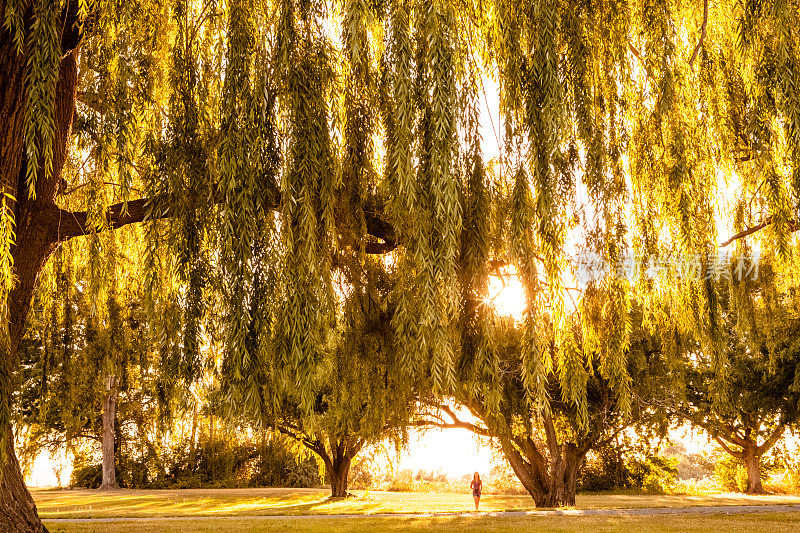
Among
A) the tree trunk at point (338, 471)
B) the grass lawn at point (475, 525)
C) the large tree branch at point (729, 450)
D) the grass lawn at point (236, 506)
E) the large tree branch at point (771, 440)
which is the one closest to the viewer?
the grass lawn at point (475, 525)

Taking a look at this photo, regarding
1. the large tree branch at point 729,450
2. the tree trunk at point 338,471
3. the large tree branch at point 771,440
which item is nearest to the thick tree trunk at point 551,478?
the tree trunk at point 338,471

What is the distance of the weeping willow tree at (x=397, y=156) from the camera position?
457cm

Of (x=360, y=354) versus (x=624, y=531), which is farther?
(x=624, y=531)

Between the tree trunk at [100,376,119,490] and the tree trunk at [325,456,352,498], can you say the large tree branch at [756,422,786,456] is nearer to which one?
the tree trunk at [325,456,352,498]

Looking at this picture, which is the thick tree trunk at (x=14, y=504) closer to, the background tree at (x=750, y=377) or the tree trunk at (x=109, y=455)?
the background tree at (x=750, y=377)

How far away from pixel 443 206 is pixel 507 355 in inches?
456

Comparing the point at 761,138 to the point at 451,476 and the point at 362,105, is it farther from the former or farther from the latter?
the point at 451,476

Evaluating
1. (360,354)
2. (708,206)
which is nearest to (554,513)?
(360,354)

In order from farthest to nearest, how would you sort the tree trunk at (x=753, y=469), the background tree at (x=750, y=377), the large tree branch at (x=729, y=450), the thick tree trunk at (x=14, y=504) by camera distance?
the large tree branch at (x=729, y=450), the tree trunk at (x=753, y=469), the background tree at (x=750, y=377), the thick tree trunk at (x=14, y=504)

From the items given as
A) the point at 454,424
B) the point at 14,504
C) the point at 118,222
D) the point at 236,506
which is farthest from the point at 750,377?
the point at 14,504

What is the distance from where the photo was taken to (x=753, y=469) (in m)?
25.0

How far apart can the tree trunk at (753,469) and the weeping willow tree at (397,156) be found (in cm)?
2178

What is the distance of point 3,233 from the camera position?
445cm

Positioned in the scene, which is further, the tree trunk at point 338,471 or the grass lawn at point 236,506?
the tree trunk at point 338,471
